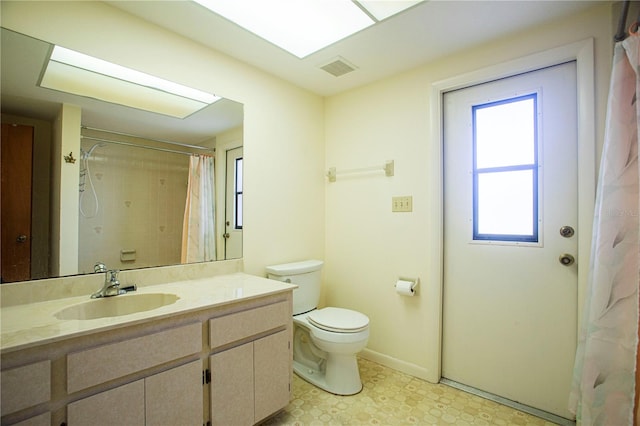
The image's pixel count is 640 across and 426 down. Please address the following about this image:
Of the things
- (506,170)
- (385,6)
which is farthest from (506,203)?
(385,6)

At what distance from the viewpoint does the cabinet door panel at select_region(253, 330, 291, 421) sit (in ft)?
4.96

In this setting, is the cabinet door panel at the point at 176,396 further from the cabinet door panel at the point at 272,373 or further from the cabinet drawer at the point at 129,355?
the cabinet door panel at the point at 272,373

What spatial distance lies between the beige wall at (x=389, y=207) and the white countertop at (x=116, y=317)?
0.94 meters

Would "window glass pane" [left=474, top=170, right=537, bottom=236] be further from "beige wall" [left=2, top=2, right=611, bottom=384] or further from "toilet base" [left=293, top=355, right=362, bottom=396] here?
"toilet base" [left=293, top=355, right=362, bottom=396]

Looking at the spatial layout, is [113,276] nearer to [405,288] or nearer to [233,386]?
[233,386]

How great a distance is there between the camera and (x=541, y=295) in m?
1.73

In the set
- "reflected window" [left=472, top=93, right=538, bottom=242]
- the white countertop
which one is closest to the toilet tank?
the white countertop

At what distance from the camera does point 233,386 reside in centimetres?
141

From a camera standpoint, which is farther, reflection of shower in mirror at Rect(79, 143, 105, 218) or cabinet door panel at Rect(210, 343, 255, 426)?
reflection of shower in mirror at Rect(79, 143, 105, 218)

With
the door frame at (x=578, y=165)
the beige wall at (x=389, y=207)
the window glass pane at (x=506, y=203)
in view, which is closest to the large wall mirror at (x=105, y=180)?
the beige wall at (x=389, y=207)

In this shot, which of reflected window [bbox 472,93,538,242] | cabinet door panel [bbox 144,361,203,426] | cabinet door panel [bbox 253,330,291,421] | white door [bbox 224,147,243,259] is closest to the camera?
cabinet door panel [bbox 144,361,203,426]

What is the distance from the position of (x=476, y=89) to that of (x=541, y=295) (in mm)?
1366

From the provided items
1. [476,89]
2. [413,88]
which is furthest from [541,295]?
[413,88]

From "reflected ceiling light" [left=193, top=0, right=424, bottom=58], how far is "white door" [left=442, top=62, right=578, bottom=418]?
85cm
